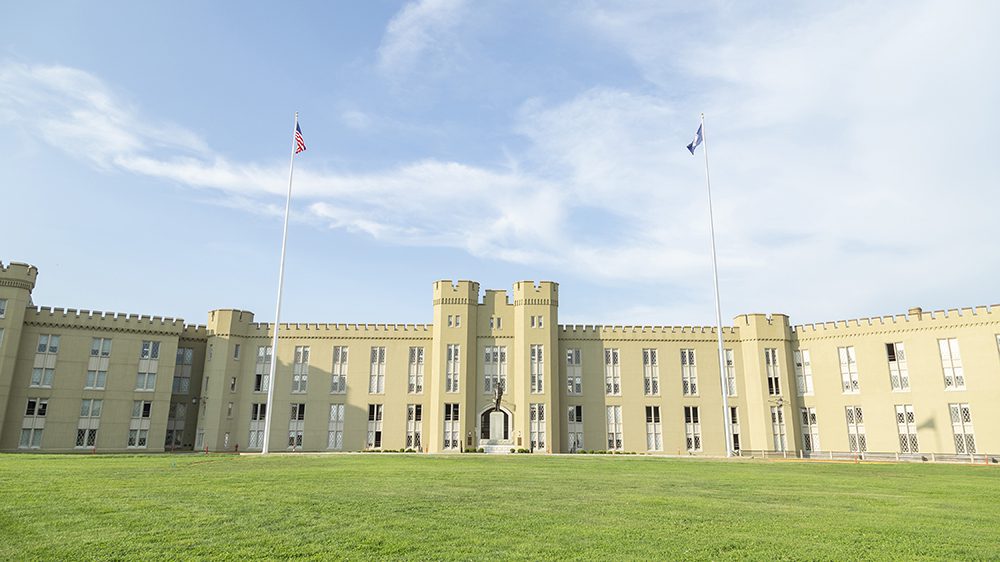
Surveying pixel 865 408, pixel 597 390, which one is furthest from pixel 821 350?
pixel 597 390

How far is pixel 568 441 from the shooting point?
183 feet

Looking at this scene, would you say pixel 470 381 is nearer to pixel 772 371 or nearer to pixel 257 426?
pixel 257 426

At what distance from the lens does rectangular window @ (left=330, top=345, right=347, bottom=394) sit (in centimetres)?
5659

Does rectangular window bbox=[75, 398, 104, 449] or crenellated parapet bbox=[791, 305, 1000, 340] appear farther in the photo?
rectangular window bbox=[75, 398, 104, 449]

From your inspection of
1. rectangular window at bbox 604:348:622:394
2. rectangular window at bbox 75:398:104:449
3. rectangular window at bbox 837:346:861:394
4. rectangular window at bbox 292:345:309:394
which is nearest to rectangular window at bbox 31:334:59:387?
rectangular window at bbox 75:398:104:449

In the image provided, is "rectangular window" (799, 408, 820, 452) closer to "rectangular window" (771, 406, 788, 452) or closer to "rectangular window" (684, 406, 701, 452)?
"rectangular window" (771, 406, 788, 452)

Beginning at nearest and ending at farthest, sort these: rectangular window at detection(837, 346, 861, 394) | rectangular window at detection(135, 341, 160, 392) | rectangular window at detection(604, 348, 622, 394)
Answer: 1. rectangular window at detection(837, 346, 861, 394)
2. rectangular window at detection(135, 341, 160, 392)
3. rectangular window at detection(604, 348, 622, 394)

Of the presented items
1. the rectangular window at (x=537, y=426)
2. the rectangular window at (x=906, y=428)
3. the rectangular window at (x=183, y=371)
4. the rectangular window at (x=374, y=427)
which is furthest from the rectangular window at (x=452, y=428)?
the rectangular window at (x=906, y=428)

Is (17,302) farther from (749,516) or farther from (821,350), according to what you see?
(821,350)

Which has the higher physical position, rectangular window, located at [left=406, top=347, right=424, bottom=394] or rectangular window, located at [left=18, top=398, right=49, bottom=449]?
rectangular window, located at [left=406, top=347, right=424, bottom=394]

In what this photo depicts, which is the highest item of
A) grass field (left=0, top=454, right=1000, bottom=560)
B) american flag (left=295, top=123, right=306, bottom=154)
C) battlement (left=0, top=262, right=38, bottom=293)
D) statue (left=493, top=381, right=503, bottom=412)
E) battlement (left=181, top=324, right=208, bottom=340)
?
american flag (left=295, top=123, right=306, bottom=154)

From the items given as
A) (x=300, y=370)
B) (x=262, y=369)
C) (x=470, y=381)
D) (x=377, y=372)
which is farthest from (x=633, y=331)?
(x=262, y=369)

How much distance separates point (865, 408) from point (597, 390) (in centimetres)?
2176

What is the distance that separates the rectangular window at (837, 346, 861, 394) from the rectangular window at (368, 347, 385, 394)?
1563 inches
